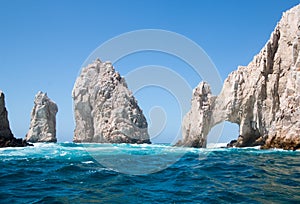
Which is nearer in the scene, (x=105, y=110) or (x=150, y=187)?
(x=150, y=187)

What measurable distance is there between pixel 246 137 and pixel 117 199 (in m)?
38.9

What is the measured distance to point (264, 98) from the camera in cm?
4456

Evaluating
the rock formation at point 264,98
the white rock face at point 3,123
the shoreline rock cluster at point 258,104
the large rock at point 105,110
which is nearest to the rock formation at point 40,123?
the large rock at point 105,110

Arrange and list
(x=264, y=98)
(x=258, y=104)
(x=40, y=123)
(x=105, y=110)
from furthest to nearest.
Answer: (x=40, y=123)
(x=105, y=110)
(x=264, y=98)
(x=258, y=104)

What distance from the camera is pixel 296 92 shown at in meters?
35.1

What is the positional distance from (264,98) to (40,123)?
67.5m

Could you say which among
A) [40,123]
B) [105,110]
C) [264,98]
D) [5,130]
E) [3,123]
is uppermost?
[105,110]

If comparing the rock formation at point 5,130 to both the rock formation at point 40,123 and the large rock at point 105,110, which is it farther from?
the rock formation at point 40,123

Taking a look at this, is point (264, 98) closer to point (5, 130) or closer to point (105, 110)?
point (5, 130)

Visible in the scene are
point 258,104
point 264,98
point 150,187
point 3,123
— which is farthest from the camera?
point 3,123

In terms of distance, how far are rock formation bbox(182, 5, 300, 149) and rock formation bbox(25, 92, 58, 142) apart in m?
52.2

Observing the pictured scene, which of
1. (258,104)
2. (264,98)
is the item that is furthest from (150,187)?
(264,98)

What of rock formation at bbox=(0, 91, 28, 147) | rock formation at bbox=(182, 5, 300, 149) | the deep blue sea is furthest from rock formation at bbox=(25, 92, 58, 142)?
the deep blue sea

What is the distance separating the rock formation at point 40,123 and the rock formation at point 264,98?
2054 inches
